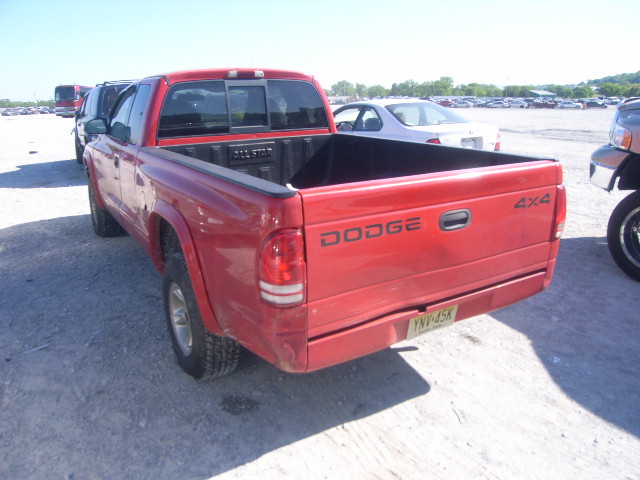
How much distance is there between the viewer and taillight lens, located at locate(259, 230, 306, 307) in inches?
81.8

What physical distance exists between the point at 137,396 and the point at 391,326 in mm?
1723

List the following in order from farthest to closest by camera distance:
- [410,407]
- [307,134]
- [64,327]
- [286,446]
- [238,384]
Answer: [307,134]
[64,327]
[238,384]
[410,407]
[286,446]

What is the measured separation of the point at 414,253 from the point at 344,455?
3.78 feet

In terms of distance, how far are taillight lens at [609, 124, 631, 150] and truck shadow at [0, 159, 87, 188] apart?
31.9 feet

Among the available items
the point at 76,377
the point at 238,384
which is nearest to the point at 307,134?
the point at 238,384

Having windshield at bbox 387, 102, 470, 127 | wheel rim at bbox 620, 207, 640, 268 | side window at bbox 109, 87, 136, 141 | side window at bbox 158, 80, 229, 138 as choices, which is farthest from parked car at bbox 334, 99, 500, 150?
side window at bbox 109, 87, 136, 141

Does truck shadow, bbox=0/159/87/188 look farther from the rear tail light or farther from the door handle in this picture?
the rear tail light

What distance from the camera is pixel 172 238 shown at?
11.1ft

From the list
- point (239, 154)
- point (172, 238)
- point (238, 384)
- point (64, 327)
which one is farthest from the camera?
point (239, 154)

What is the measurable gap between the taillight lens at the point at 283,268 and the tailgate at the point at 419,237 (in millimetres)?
49

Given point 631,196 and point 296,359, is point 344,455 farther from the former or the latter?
point 631,196

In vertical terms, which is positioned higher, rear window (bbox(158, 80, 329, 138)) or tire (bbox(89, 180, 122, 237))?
rear window (bbox(158, 80, 329, 138))

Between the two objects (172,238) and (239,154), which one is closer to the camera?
(172,238)

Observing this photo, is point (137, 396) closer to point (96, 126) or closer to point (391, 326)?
point (391, 326)
